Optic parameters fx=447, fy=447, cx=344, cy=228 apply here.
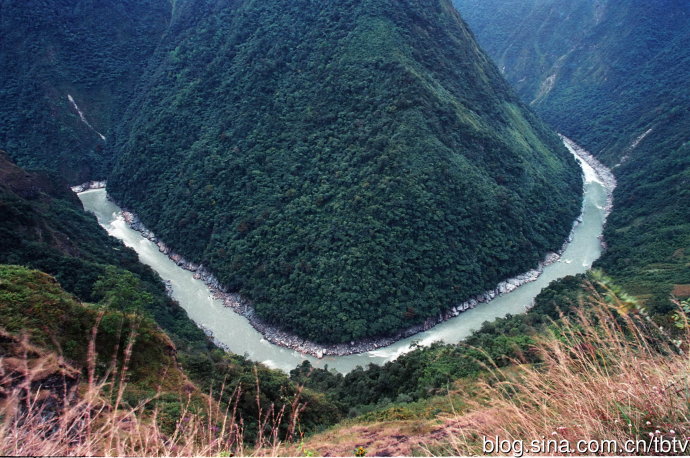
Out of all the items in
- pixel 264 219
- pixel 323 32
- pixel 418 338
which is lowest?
pixel 418 338

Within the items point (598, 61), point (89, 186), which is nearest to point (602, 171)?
point (598, 61)

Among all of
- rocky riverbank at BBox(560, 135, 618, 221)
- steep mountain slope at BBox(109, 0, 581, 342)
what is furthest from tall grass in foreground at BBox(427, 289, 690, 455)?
rocky riverbank at BBox(560, 135, 618, 221)

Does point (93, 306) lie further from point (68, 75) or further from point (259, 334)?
point (68, 75)

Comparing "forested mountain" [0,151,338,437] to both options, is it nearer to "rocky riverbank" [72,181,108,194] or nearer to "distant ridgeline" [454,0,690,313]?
"rocky riverbank" [72,181,108,194]

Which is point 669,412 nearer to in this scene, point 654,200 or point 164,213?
point 164,213

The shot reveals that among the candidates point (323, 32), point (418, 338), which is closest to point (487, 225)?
point (418, 338)

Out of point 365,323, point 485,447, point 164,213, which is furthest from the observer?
point 164,213
